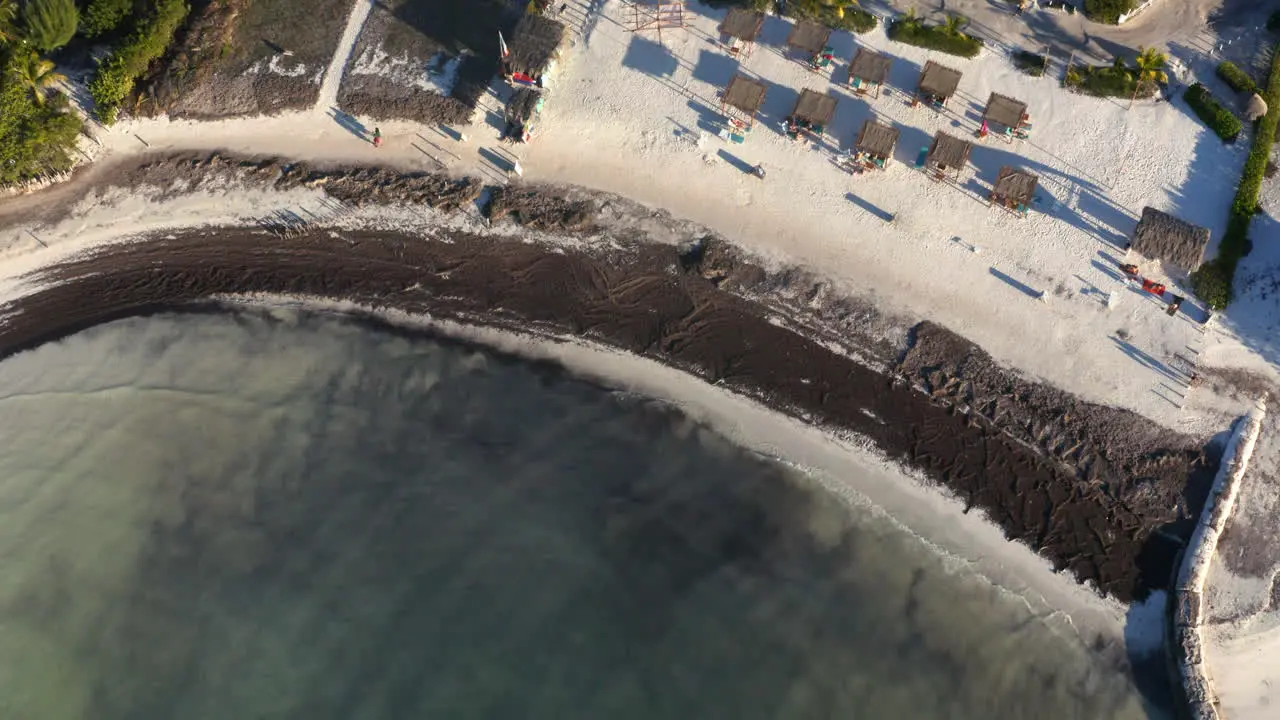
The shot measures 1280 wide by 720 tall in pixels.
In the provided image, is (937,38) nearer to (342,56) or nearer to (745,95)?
(745,95)

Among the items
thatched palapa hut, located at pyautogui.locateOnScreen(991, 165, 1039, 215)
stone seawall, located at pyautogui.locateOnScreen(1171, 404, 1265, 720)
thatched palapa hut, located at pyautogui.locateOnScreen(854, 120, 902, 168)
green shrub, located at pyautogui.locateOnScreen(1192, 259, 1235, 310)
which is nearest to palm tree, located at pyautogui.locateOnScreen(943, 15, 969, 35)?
thatched palapa hut, located at pyautogui.locateOnScreen(854, 120, 902, 168)

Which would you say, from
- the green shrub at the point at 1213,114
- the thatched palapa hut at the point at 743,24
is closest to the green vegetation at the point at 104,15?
the thatched palapa hut at the point at 743,24

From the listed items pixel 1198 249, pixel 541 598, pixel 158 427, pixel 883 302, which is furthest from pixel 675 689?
pixel 1198 249

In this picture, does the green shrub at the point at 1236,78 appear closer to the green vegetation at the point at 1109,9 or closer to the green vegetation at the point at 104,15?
the green vegetation at the point at 1109,9

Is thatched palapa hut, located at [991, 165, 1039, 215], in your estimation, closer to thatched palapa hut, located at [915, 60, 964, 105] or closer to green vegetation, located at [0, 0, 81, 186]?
thatched palapa hut, located at [915, 60, 964, 105]

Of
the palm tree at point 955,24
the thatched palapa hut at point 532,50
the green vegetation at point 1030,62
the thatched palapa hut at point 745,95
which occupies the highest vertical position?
the palm tree at point 955,24

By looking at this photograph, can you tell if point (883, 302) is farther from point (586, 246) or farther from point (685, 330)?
point (586, 246)
